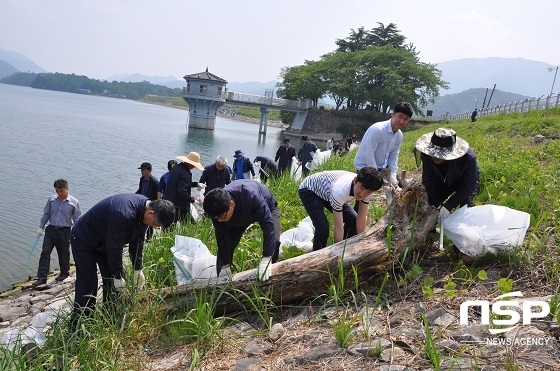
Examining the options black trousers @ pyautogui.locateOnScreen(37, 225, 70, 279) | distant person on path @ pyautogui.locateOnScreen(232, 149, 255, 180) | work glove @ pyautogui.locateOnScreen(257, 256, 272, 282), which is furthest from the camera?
distant person on path @ pyautogui.locateOnScreen(232, 149, 255, 180)

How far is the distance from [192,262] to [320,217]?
48.1 inches

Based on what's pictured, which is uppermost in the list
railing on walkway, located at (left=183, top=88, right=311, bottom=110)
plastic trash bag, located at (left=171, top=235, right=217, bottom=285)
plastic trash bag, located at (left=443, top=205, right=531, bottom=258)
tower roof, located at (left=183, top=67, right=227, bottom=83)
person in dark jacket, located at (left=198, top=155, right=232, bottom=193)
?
tower roof, located at (left=183, top=67, right=227, bottom=83)

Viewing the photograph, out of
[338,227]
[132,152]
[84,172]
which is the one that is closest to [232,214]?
[338,227]

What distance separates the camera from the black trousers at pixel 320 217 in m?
3.87

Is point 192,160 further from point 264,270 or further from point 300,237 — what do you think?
point 264,270

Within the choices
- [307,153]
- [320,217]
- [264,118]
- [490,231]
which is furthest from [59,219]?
[264,118]

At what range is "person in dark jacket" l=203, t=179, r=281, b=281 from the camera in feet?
9.93

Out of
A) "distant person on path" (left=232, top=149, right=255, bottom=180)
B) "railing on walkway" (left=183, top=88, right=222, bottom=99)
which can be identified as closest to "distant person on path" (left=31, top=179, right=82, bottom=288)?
"distant person on path" (left=232, top=149, right=255, bottom=180)

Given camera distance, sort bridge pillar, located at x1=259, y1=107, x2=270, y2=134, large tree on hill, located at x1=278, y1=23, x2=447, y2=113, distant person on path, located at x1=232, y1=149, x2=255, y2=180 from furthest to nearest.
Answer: bridge pillar, located at x1=259, y1=107, x2=270, y2=134, large tree on hill, located at x1=278, y1=23, x2=447, y2=113, distant person on path, located at x1=232, y1=149, x2=255, y2=180

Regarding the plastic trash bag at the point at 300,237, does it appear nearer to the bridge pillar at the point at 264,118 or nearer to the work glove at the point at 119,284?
the work glove at the point at 119,284

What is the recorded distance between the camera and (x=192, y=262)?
3.75 metres

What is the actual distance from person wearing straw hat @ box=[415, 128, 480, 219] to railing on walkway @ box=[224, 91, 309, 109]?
44.9 m

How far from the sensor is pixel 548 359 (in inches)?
86.2

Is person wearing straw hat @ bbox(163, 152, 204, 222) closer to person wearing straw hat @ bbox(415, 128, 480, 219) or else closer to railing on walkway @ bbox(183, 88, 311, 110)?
person wearing straw hat @ bbox(415, 128, 480, 219)
